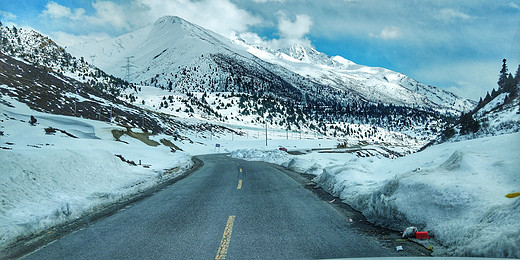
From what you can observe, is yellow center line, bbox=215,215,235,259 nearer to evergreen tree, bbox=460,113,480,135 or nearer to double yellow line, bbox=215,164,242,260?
double yellow line, bbox=215,164,242,260

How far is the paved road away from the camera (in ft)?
15.5

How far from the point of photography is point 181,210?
7.71m

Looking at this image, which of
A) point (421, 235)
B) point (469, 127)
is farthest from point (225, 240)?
point (469, 127)

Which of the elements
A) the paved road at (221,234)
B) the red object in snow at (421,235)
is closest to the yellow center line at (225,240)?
the paved road at (221,234)

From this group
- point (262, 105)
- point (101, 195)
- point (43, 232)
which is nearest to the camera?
point (43, 232)

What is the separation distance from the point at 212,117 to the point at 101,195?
14848cm

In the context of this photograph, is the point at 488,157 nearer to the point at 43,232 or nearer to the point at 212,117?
the point at 43,232

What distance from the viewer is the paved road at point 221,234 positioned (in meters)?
4.72

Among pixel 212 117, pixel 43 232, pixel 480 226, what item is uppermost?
pixel 212 117

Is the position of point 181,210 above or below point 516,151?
below

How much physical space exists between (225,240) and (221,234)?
0.37 m

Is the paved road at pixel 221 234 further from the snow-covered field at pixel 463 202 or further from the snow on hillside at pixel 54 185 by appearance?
the snow on hillside at pixel 54 185

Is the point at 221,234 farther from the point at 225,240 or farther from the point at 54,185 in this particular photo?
the point at 54,185

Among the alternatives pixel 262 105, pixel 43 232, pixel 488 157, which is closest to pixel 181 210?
pixel 43 232
